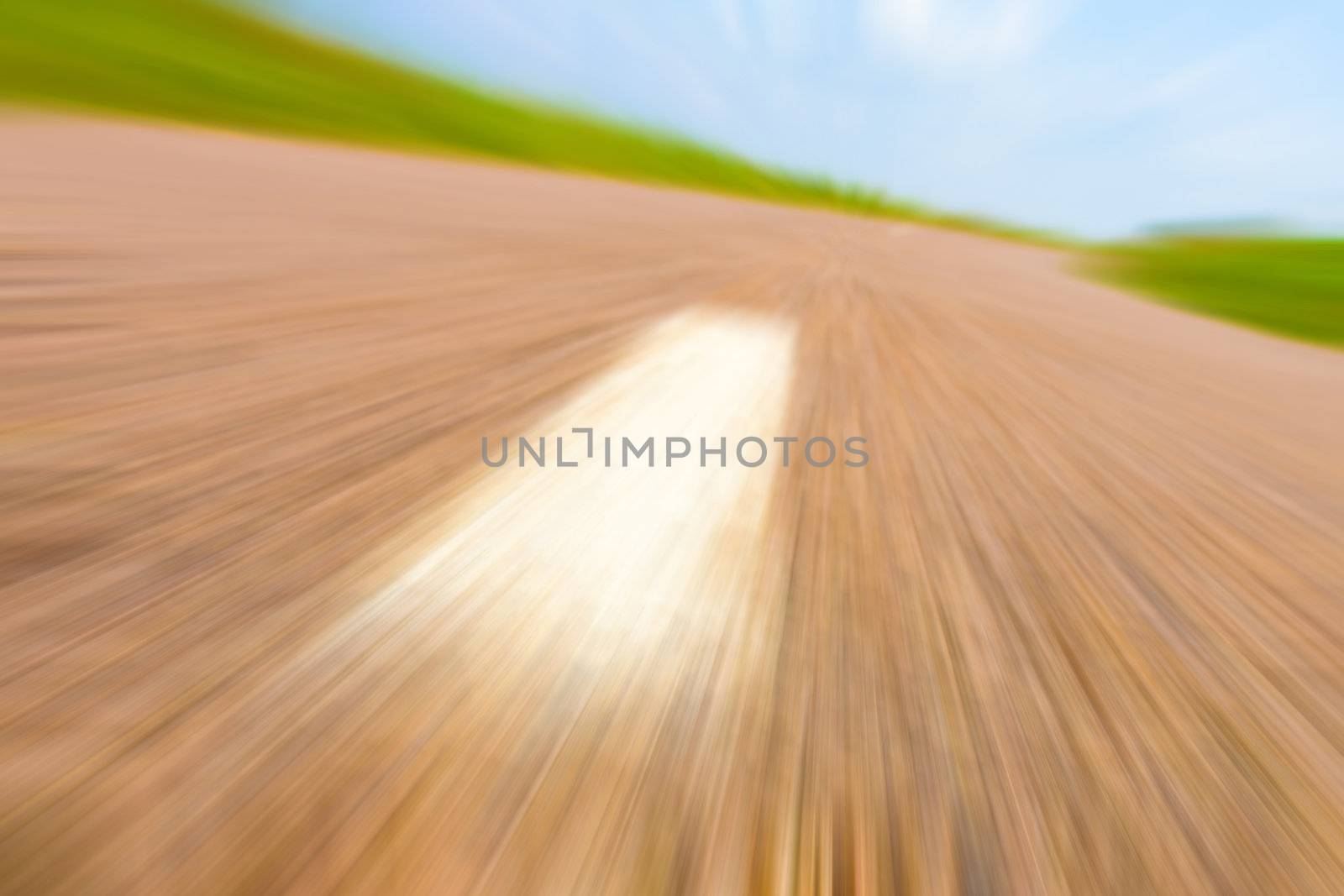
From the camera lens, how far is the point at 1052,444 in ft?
2.88

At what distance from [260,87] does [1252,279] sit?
30.6 feet

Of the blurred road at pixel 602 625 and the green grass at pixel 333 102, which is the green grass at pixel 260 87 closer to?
the green grass at pixel 333 102

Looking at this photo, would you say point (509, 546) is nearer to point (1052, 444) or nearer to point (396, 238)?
point (1052, 444)

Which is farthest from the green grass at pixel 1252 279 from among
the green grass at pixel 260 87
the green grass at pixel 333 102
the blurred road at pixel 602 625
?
the green grass at pixel 260 87

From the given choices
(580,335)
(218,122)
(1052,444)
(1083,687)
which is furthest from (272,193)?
(218,122)

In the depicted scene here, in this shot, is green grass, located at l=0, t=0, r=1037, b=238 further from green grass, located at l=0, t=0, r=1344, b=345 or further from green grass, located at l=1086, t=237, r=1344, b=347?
green grass, located at l=1086, t=237, r=1344, b=347

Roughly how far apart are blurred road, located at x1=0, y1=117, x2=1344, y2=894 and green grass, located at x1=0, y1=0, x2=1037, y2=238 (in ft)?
18.3

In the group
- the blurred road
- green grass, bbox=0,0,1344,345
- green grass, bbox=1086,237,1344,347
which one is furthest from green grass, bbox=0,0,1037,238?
green grass, bbox=1086,237,1344,347

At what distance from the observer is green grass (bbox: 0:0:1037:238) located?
5.18m

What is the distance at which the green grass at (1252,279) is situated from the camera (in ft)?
11.3

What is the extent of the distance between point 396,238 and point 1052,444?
150cm

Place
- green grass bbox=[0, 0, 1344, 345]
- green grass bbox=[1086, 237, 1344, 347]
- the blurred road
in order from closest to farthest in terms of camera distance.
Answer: the blurred road < green grass bbox=[1086, 237, 1344, 347] < green grass bbox=[0, 0, 1344, 345]

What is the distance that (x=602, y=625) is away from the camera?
429 millimetres

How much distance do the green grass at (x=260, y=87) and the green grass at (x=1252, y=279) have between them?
7.49 metres
